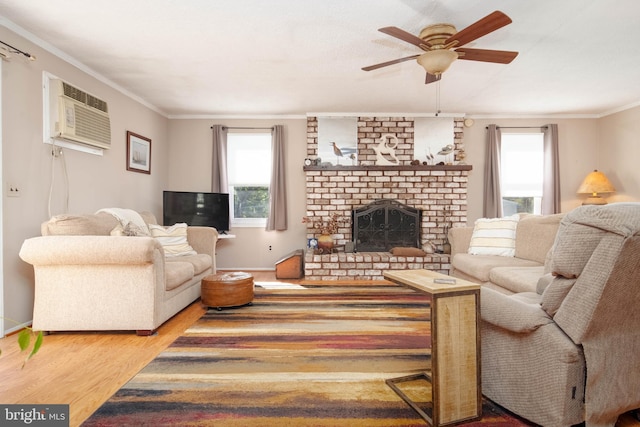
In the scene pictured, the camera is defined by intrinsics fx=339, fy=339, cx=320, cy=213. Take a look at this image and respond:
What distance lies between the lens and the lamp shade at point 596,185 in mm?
4887

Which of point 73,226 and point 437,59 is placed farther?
point 73,226

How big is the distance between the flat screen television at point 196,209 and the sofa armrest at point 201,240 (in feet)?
2.72

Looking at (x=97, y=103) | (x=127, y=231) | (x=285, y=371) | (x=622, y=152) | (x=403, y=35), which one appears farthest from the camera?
(x=622, y=152)

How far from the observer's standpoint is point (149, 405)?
1.70 meters

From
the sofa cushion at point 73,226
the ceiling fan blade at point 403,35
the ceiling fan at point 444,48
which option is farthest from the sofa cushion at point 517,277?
the sofa cushion at point 73,226

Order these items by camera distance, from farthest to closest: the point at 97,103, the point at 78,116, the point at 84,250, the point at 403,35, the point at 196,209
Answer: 1. the point at 196,209
2. the point at 97,103
3. the point at 78,116
4. the point at 84,250
5. the point at 403,35

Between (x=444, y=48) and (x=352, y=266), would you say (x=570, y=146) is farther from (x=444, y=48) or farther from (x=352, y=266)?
(x=444, y=48)

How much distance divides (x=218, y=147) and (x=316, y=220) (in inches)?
74.3

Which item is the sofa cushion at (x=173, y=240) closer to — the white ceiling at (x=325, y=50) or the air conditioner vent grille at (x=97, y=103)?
the air conditioner vent grille at (x=97, y=103)

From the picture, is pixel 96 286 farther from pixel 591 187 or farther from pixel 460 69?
pixel 591 187

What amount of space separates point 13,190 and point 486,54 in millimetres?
3885

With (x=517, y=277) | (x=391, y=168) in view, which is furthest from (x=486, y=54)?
(x=391, y=168)

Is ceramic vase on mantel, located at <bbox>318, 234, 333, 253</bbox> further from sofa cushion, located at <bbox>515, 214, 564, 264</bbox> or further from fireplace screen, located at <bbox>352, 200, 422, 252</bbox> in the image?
sofa cushion, located at <bbox>515, 214, 564, 264</bbox>

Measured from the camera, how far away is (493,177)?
17.1 feet
